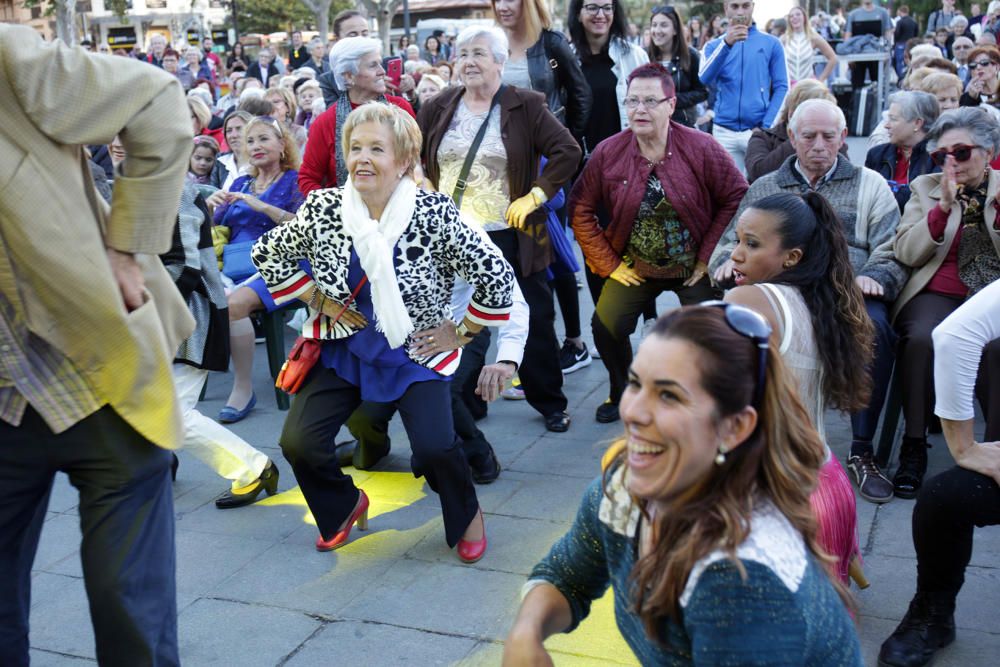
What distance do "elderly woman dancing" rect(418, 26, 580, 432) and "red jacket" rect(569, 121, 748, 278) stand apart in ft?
0.67

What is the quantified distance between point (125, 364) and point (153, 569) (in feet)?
1.79

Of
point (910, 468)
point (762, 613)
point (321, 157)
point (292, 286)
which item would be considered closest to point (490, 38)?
point (321, 157)

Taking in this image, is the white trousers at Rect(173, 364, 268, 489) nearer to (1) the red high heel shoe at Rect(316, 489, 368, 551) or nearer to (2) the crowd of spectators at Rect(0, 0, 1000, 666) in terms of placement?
(2) the crowd of spectators at Rect(0, 0, 1000, 666)

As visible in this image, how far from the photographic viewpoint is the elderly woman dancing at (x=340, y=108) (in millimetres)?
5738

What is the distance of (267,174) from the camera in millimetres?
6598

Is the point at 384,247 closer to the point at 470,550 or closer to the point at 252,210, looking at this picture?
the point at 470,550

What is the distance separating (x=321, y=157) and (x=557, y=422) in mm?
1909

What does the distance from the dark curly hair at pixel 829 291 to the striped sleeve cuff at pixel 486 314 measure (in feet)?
3.72

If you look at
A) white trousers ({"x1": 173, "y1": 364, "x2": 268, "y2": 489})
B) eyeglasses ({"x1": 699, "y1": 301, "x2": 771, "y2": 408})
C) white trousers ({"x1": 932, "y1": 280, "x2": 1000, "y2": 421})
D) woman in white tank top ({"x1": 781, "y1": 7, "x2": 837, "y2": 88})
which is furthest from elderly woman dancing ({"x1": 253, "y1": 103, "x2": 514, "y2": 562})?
woman in white tank top ({"x1": 781, "y1": 7, "x2": 837, "y2": 88})

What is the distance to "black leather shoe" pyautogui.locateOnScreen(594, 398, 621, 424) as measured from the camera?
19.0 ft

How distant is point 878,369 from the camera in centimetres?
500

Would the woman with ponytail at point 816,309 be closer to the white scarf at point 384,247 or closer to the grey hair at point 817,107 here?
the white scarf at point 384,247

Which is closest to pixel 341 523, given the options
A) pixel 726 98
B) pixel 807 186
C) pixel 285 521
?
pixel 285 521

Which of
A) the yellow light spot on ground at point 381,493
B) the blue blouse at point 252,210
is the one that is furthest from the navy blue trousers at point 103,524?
the blue blouse at point 252,210
